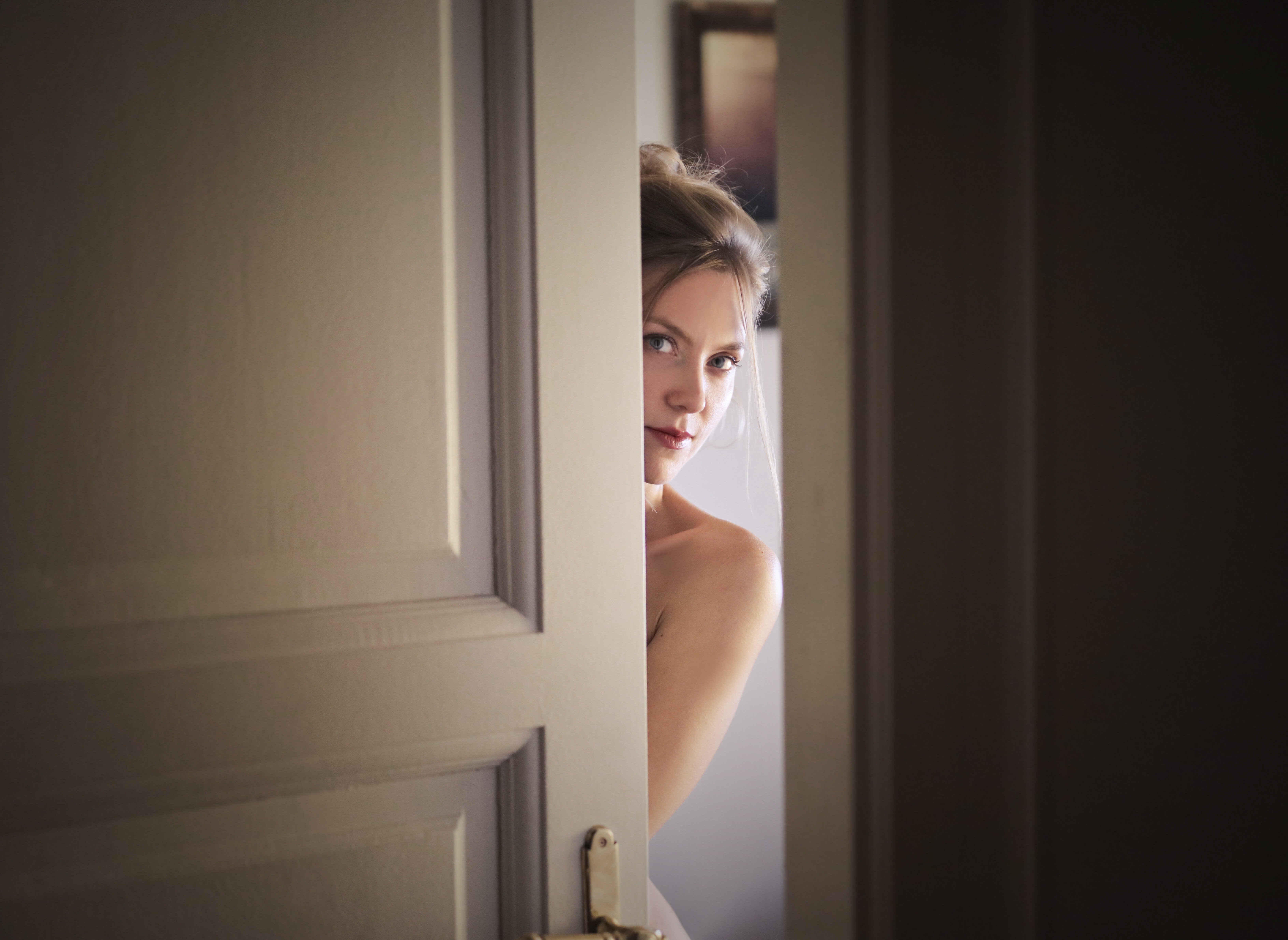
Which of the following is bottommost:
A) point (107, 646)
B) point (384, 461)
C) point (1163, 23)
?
point (107, 646)

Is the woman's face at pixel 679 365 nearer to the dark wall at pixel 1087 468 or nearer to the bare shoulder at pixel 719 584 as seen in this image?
the bare shoulder at pixel 719 584

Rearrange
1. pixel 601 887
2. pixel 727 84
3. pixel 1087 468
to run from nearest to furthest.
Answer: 1. pixel 1087 468
2. pixel 601 887
3. pixel 727 84

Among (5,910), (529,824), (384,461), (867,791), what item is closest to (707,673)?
(529,824)

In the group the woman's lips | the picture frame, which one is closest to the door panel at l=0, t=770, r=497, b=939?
the woman's lips

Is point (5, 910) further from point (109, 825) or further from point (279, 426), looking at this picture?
point (279, 426)

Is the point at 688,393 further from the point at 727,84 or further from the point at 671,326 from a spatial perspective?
the point at 727,84

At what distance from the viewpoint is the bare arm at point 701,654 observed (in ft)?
3.65

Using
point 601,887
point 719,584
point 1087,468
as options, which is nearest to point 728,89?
point 719,584

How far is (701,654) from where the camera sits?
123 cm

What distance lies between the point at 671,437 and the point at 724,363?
0.61 feet

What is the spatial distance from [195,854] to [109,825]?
0.19 ft

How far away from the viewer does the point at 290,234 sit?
22.9 inches

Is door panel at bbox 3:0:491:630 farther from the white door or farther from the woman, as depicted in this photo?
the woman

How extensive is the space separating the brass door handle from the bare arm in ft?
1.02
